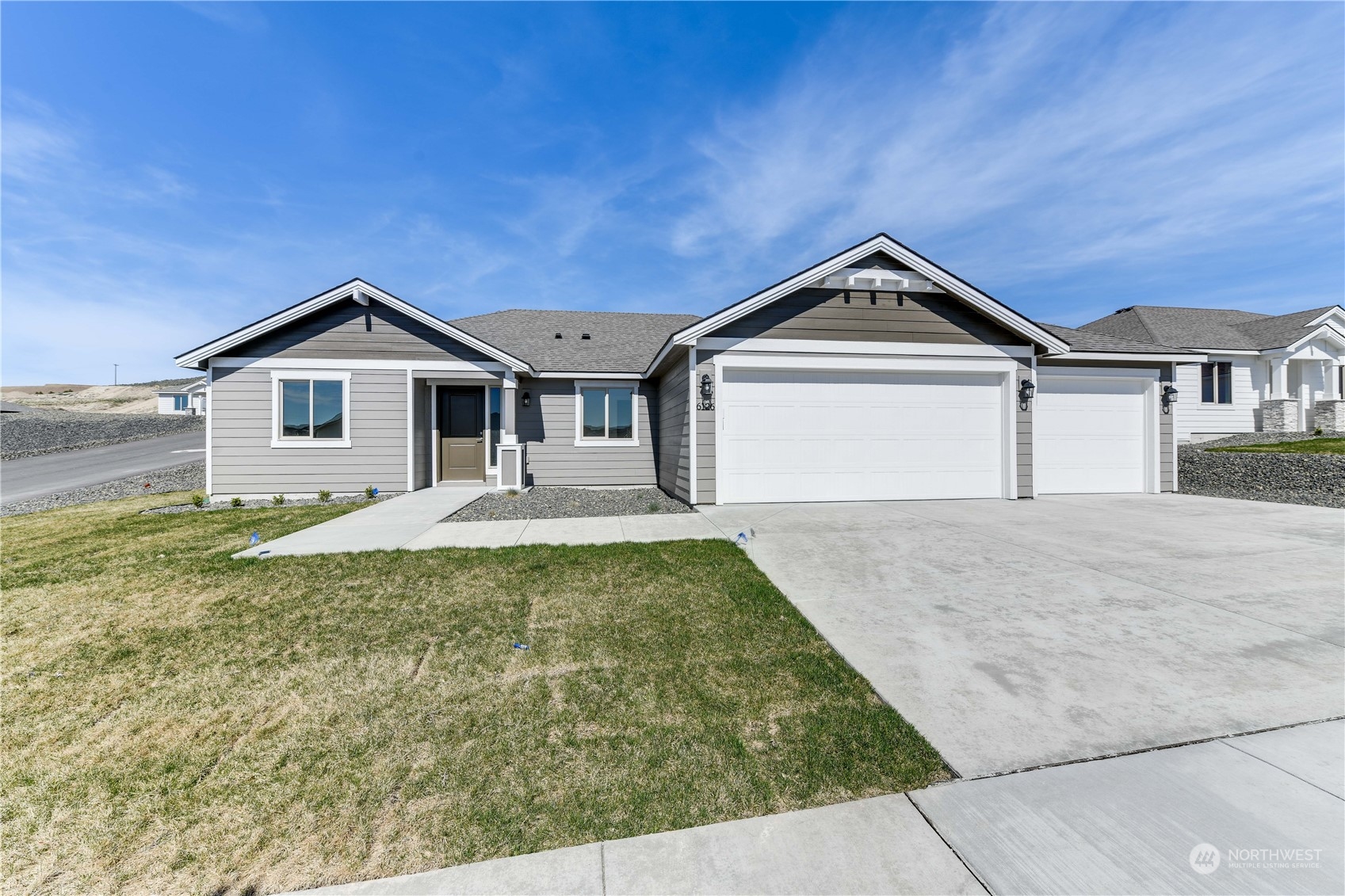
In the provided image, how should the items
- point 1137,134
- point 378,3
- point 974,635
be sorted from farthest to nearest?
point 1137,134 < point 378,3 < point 974,635

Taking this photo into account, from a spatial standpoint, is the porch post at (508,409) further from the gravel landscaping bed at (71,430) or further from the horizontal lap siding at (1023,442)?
the gravel landscaping bed at (71,430)

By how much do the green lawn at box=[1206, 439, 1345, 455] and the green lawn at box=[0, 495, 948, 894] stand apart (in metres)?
14.4

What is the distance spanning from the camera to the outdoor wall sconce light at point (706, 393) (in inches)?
345

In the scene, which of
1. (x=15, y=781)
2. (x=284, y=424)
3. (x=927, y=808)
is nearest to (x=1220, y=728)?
(x=927, y=808)

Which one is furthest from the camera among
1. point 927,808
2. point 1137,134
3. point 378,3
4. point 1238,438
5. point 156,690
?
point 1238,438

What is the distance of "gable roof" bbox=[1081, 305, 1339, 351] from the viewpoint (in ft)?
54.2

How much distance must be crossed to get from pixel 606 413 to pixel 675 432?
2952mm

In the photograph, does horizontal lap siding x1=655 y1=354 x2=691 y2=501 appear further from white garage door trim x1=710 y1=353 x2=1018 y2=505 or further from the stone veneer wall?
the stone veneer wall

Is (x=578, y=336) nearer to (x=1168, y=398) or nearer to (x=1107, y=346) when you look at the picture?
(x=1107, y=346)

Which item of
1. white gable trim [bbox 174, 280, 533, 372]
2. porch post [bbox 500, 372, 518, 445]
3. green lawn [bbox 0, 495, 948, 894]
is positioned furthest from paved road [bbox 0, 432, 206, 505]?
green lawn [bbox 0, 495, 948, 894]

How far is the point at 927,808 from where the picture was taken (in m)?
2.03

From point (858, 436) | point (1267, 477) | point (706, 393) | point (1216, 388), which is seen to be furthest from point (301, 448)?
point (1216, 388)

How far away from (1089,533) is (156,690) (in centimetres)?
967

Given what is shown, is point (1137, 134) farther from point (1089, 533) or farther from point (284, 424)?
point (284, 424)
